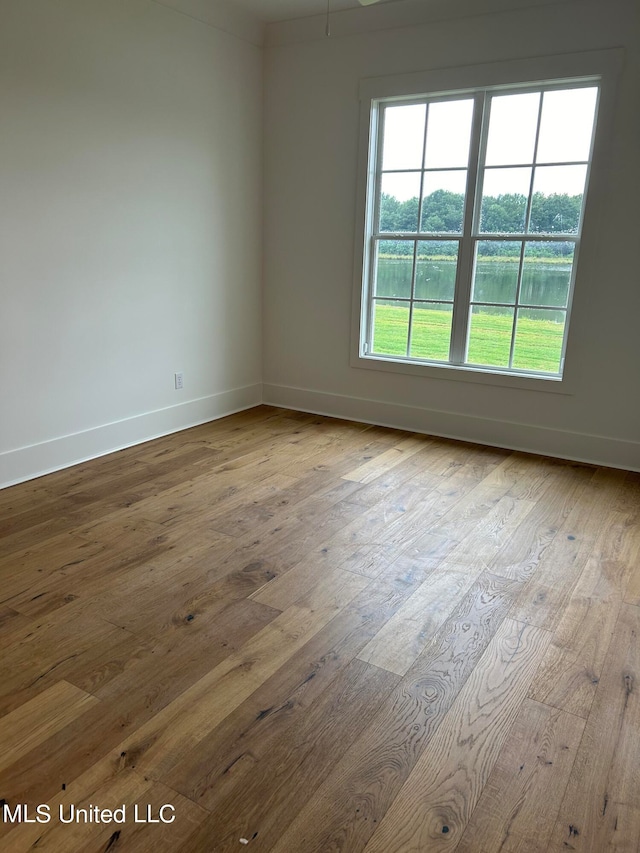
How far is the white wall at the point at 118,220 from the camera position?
3.19m

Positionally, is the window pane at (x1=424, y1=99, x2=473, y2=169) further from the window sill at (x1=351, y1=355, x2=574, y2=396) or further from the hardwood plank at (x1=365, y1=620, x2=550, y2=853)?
the hardwood plank at (x1=365, y1=620, x2=550, y2=853)

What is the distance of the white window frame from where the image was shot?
11.7 ft

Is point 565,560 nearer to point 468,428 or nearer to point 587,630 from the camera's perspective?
point 587,630

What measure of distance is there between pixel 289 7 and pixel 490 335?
2.61 m

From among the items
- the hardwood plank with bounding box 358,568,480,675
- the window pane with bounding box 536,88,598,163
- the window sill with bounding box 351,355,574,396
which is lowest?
the hardwood plank with bounding box 358,568,480,675

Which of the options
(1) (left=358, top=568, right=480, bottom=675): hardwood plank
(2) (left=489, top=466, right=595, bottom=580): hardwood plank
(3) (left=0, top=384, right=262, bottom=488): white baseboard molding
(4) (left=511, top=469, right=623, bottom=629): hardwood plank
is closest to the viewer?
(1) (left=358, top=568, right=480, bottom=675): hardwood plank

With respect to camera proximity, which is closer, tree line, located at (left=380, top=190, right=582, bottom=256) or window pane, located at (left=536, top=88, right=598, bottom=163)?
window pane, located at (left=536, top=88, right=598, bottom=163)

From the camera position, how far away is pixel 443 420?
14.6ft

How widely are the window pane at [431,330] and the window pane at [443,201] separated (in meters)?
0.52

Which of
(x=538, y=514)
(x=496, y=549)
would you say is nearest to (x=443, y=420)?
(x=538, y=514)

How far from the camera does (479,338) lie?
4.25 m

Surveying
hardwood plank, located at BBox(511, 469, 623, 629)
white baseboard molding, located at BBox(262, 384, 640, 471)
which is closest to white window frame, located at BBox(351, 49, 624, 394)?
white baseboard molding, located at BBox(262, 384, 640, 471)

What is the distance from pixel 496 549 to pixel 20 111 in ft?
10.4

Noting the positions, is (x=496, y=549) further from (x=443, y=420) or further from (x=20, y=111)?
(x=20, y=111)
